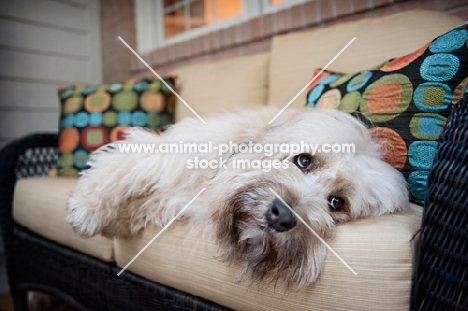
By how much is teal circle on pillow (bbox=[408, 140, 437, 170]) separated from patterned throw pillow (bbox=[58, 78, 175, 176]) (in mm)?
1317

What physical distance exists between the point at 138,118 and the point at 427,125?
1410mm

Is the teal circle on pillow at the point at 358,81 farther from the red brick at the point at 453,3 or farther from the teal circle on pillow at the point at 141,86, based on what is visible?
the teal circle on pillow at the point at 141,86

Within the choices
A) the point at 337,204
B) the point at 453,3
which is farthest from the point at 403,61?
the point at 453,3

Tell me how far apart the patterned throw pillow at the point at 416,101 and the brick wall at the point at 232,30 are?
2.42ft

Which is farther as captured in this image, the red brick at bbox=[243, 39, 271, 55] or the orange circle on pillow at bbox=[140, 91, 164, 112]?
the red brick at bbox=[243, 39, 271, 55]

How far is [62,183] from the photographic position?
5.52 ft

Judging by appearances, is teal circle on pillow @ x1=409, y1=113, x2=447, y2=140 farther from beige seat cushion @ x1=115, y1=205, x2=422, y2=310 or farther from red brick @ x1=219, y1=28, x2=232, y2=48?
red brick @ x1=219, y1=28, x2=232, y2=48

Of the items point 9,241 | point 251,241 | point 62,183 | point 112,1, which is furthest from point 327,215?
point 112,1

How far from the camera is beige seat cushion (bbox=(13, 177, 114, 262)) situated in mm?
1347

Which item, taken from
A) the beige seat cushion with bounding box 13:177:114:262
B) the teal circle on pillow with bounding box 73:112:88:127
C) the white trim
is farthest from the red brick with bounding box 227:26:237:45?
the beige seat cushion with bounding box 13:177:114:262

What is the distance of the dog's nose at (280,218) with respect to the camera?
787 mm

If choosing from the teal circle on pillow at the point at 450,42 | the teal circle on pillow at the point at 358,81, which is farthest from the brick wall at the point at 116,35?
the teal circle on pillow at the point at 450,42

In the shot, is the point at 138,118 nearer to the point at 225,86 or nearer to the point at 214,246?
the point at 225,86

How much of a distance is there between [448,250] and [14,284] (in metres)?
1.91
